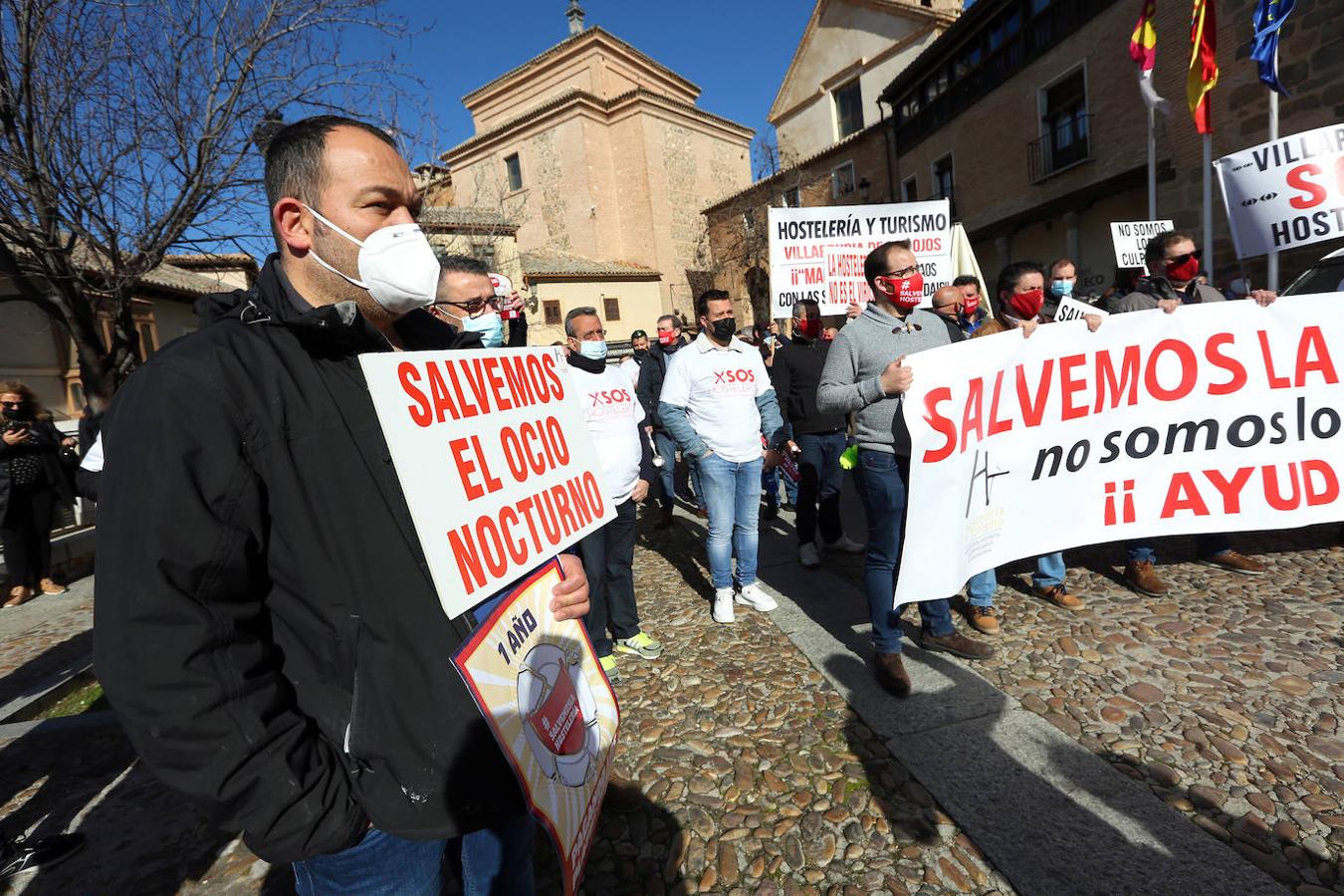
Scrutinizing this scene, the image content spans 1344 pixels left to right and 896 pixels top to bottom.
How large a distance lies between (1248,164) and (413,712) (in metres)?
6.93

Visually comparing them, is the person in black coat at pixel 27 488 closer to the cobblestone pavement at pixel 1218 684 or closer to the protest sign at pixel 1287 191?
the cobblestone pavement at pixel 1218 684

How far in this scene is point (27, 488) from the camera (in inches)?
253

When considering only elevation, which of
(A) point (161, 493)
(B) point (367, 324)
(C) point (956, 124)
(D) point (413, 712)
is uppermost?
(C) point (956, 124)

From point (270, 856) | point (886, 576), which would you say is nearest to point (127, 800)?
point (270, 856)

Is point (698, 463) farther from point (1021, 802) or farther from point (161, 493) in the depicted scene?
point (161, 493)

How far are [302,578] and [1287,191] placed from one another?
6890mm

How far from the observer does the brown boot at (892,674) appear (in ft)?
10.5

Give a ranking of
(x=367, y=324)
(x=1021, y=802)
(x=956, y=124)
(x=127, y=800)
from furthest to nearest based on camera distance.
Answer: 1. (x=956, y=124)
2. (x=127, y=800)
3. (x=1021, y=802)
4. (x=367, y=324)

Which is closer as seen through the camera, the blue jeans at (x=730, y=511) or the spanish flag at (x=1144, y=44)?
the blue jeans at (x=730, y=511)

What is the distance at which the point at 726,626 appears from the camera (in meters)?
4.36

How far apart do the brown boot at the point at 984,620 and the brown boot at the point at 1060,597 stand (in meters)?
0.51

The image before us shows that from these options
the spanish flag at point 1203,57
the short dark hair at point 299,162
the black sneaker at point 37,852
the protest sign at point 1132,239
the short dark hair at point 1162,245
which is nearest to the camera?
the short dark hair at point 299,162

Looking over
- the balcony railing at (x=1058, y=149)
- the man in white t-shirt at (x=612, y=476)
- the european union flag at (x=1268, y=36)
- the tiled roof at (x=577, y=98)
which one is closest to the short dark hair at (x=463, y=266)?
the man in white t-shirt at (x=612, y=476)

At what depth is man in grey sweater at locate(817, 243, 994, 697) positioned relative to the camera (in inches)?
125
